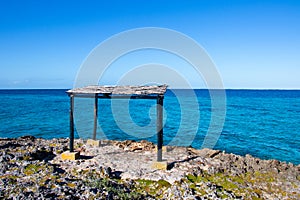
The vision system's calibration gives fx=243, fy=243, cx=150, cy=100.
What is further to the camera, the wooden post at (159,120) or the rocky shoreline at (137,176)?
the wooden post at (159,120)

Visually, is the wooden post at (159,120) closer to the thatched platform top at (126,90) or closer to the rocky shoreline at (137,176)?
the thatched platform top at (126,90)

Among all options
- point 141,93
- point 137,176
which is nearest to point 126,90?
point 141,93

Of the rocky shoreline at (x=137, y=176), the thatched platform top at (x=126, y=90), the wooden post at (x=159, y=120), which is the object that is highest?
the thatched platform top at (x=126, y=90)

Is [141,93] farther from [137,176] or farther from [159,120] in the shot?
[137,176]

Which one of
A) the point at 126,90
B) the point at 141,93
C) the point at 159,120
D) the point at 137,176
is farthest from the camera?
the point at 126,90

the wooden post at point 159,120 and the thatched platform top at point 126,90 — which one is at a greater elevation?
the thatched platform top at point 126,90

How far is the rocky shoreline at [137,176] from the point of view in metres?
9.01

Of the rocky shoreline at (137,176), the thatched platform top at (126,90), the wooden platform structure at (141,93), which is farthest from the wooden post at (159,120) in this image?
the rocky shoreline at (137,176)

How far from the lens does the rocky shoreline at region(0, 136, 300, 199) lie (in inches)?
355

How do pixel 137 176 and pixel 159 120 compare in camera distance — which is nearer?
pixel 137 176

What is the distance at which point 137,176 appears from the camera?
11.5 meters

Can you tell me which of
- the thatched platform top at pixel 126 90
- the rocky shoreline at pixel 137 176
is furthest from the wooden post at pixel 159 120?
the rocky shoreline at pixel 137 176

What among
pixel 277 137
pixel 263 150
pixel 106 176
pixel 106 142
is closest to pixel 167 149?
pixel 106 142

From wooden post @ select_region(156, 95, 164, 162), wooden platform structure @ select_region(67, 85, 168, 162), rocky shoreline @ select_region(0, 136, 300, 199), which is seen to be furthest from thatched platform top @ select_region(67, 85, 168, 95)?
rocky shoreline @ select_region(0, 136, 300, 199)
